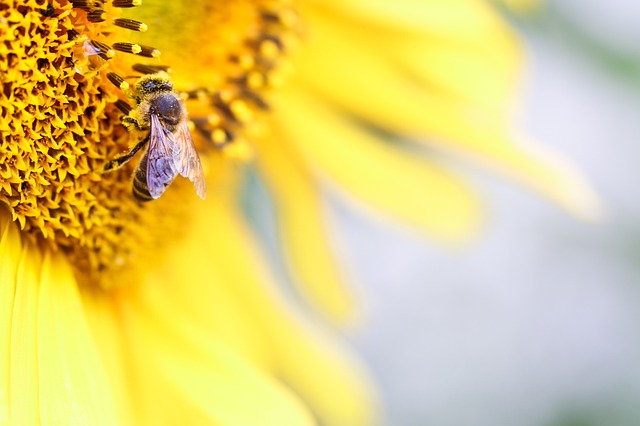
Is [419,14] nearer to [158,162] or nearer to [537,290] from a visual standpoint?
[158,162]

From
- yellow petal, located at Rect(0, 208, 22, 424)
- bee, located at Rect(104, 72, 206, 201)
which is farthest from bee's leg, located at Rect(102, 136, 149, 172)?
yellow petal, located at Rect(0, 208, 22, 424)

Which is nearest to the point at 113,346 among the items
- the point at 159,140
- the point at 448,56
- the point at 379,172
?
the point at 159,140

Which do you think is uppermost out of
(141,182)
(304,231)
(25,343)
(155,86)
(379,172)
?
(379,172)

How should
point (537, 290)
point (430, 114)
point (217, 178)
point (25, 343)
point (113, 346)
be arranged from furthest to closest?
point (537, 290) < point (430, 114) < point (217, 178) < point (113, 346) < point (25, 343)

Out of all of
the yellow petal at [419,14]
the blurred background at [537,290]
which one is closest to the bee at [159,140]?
the yellow petal at [419,14]

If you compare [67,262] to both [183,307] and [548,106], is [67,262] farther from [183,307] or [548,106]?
[548,106]

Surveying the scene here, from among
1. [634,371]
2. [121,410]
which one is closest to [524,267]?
[634,371]

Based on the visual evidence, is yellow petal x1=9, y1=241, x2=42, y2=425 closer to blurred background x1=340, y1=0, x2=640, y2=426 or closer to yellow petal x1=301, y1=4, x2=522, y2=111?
yellow petal x1=301, y1=4, x2=522, y2=111

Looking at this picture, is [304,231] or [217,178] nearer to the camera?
[217,178]
